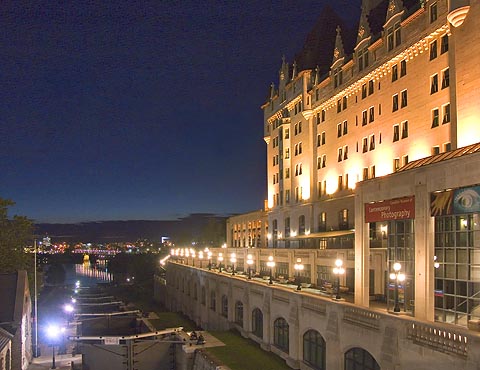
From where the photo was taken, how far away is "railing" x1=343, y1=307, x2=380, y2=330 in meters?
25.7

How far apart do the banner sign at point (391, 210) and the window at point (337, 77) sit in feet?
95.9

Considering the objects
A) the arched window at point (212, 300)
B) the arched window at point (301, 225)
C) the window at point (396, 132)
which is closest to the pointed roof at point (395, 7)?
the window at point (396, 132)

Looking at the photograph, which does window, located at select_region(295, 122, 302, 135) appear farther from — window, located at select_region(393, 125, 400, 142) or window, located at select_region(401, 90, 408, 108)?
window, located at select_region(401, 90, 408, 108)

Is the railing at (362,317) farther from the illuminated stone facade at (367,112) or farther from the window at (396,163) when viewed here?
the window at (396,163)

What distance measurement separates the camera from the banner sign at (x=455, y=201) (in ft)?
74.2

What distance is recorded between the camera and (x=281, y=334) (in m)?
38.7

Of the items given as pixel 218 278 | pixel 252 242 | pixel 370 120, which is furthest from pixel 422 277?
pixel 252 242

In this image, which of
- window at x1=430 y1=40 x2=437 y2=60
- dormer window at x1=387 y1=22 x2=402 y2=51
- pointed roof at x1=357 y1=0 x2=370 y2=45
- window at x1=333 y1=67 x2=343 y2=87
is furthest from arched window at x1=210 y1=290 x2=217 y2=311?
window at x1=430 y1=40 x2=437 y2=60

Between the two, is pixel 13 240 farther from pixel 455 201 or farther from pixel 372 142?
pixel 455 201

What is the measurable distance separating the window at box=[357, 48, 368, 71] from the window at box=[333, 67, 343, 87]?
177 inches

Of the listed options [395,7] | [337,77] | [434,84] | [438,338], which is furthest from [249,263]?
[438,338]

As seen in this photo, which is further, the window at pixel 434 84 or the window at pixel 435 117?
the window at pixel 434 84

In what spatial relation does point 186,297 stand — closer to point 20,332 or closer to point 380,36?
point 20,332

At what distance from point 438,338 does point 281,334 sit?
1921cm
